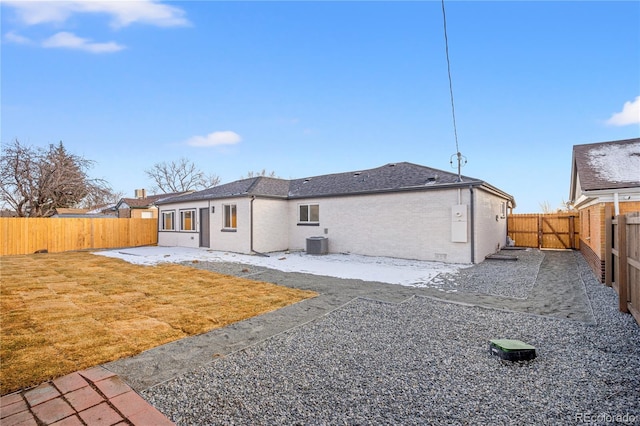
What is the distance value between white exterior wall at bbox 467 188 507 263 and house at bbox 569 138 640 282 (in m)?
2.91

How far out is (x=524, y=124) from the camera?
13922 millimetres

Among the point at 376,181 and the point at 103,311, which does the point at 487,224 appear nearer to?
the point at 376,181

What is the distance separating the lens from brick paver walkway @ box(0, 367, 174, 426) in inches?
93.2

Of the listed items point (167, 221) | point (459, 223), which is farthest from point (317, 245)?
point (167, 221)

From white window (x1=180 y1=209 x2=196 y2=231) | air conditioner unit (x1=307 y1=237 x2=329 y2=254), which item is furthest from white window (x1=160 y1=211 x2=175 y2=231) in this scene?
air conditioner unit (x1=307 y1=237 x2=329 y2=254)

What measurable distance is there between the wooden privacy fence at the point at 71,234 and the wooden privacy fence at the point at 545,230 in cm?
2214

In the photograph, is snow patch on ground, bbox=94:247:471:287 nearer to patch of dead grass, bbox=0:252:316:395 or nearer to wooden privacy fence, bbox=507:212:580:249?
patch of dead grass, bbox=0:252:316:395

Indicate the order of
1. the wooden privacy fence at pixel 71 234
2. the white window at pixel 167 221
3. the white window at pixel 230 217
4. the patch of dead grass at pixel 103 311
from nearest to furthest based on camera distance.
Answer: the patch of dead grass at pixel 103 311, the white window at pixel 230 217, the wooden privacy fence at pixel 71 234, the white window at pixel 167 221

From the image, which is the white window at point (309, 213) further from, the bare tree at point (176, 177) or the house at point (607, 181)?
the bare tree at point (176, 177)

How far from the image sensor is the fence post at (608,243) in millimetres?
6277

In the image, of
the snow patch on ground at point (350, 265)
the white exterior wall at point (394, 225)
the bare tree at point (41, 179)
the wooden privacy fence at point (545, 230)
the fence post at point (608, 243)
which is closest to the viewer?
the fence post at point (608, 243)

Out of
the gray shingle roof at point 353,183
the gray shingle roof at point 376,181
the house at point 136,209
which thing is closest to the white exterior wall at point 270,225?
the gray shingle roof at point 353,183

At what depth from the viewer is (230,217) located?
49.7ft

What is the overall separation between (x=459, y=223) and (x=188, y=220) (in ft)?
46.6
